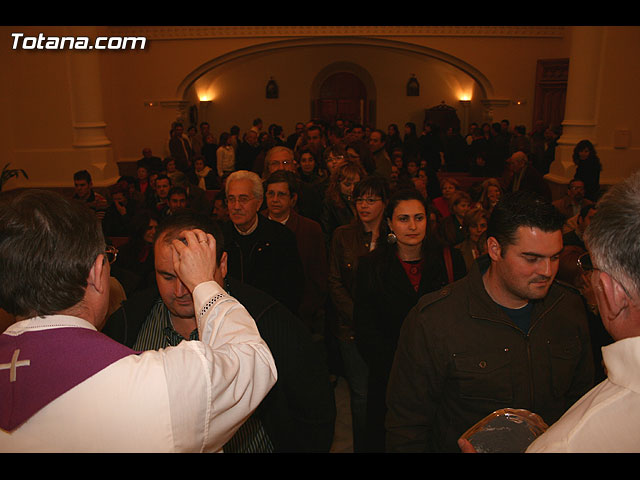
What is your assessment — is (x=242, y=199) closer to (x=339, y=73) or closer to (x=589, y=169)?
(x=589, y=169)

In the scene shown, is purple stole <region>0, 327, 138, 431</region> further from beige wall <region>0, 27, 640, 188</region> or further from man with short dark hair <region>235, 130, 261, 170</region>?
man with short dark hair <region>235, 130, 261, 170</region>

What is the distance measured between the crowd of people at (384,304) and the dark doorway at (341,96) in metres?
11.9

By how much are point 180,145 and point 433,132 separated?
5.12 metres

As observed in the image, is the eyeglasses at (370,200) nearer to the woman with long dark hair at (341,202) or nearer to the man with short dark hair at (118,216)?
the woman with long dark hair at (341,202)

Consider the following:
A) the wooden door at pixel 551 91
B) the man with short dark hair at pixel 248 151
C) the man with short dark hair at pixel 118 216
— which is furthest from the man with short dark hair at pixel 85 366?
the wooden door at pixel 551 91

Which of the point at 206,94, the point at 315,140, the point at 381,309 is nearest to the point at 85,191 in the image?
the point at 315,140

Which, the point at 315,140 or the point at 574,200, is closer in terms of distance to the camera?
the point at 574,200

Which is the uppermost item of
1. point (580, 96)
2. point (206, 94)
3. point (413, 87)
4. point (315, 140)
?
point (413, 87)

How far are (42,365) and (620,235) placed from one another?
118 centimetres

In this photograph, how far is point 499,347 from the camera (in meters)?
1.92

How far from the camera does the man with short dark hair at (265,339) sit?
6.24 feet

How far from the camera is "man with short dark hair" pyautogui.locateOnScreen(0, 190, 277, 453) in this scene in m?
1.09

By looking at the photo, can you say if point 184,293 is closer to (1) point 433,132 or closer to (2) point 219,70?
(1) point 433,132

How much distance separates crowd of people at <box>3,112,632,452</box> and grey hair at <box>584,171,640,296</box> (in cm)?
76
